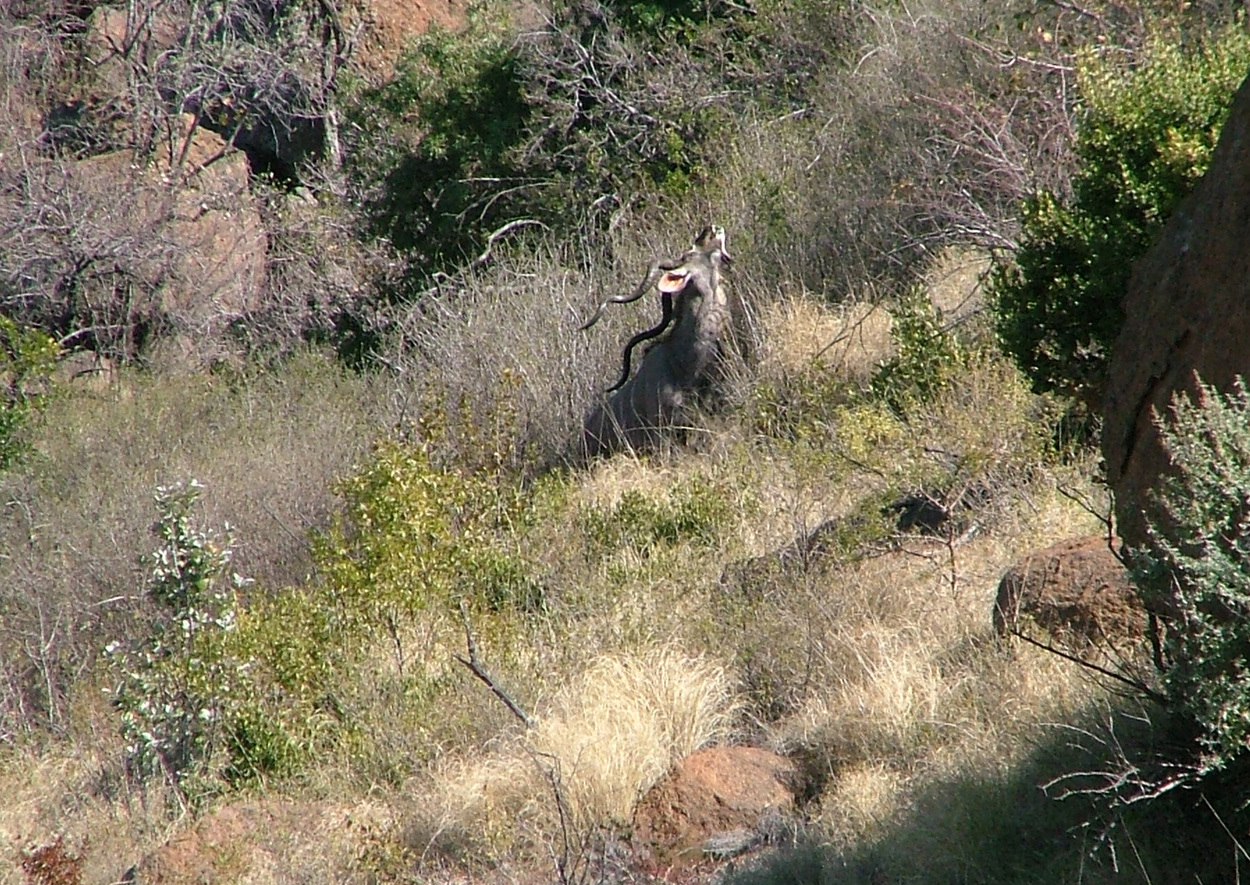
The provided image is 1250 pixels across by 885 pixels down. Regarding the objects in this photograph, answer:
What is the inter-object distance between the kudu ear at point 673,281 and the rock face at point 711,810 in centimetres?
568

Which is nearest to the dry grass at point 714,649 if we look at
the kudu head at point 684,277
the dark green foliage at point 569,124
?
the kudu head at point 684,277

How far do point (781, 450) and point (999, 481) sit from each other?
6.07ft

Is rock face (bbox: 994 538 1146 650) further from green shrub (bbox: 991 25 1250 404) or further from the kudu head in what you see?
the kudu head

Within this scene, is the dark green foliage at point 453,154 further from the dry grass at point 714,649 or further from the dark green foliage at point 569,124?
the dry grass at point 714,649

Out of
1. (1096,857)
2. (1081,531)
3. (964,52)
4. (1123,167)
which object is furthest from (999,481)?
(964,52)

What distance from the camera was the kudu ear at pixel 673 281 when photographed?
10.9 meters

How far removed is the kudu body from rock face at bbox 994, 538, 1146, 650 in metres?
5.33

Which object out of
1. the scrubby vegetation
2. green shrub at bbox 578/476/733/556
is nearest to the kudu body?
the scrubby vegetation

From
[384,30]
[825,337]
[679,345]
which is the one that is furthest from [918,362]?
[384,30]

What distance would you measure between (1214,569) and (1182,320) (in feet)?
3.09

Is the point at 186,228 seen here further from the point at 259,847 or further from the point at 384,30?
the point at 259,847

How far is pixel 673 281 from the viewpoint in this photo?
1088 cm

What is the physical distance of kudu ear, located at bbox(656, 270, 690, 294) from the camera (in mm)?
10852

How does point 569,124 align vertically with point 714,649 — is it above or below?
above
